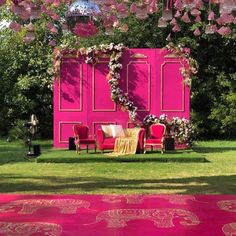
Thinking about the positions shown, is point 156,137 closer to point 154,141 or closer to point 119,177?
point 154,141

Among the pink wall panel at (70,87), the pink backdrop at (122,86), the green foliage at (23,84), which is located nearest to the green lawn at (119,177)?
the pink backdrop at (122,86)

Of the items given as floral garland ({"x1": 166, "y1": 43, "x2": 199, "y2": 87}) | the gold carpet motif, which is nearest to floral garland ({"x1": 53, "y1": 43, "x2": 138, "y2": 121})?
floral garland ({"x1": 166, "y1": 43, "x2": 199, "y2": 87})

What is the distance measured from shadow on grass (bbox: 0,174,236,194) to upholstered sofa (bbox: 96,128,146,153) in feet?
10.7

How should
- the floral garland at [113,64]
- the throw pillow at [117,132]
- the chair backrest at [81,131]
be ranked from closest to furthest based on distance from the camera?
the chair backrest at [81,131]
the throw pillow at [117,132]
the floral garland at [113,64]

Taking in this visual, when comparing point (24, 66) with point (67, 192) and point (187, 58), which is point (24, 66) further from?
point (67, 192)

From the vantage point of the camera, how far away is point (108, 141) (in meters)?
11.3

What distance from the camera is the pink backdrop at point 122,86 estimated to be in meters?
12.7

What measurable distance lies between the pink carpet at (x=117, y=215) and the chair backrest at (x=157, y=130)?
682cm

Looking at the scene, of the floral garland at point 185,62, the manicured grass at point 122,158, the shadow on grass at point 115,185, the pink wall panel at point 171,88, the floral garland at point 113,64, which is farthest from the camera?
the pink wall panel at point 171,88

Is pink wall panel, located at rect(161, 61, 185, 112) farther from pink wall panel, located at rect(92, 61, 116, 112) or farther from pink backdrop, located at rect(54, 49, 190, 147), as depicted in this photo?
pink wall panel, located at rect(92, 61, 116, 112)

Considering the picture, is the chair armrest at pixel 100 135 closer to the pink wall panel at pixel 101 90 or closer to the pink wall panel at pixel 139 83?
the pink wall panel at pixel 101 90

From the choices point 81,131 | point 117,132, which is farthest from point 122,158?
point 81,131

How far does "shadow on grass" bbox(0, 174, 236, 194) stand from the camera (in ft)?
21.4

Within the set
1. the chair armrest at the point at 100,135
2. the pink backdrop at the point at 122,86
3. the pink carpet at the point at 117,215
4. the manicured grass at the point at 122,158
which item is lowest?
the manicured grass at the point at 122,158
